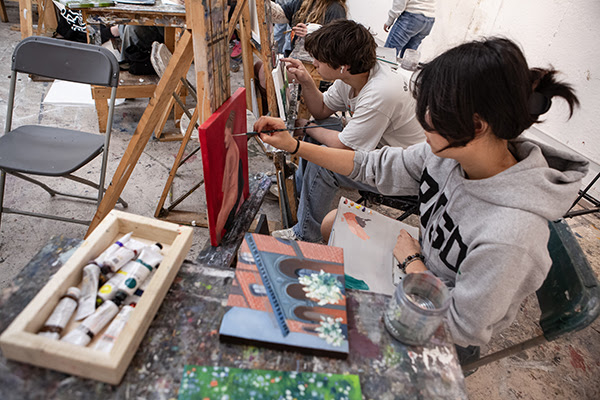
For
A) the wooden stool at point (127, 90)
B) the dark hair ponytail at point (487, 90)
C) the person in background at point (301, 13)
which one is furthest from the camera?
the person in background at point (301, 13)

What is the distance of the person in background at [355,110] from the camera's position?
1803 millimetres

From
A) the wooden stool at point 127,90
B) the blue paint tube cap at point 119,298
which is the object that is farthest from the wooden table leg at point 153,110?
the wooden stool at point 127,90

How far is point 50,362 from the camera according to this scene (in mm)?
621

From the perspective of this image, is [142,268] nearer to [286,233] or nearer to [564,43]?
[286,233]

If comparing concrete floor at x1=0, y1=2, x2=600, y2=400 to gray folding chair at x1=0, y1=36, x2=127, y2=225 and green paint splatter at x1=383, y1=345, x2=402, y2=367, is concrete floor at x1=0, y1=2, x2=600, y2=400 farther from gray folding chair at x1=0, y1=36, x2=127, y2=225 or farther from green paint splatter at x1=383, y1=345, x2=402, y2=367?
green paint splatter at x1=383, y1=345, x2=402, y2=367

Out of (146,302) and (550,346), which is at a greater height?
(146,302)

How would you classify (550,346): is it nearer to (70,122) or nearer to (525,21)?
(525,21)

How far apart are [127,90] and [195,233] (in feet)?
4.49

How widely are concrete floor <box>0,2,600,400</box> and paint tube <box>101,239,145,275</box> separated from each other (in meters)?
0.19

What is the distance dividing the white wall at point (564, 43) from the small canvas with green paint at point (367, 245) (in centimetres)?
208

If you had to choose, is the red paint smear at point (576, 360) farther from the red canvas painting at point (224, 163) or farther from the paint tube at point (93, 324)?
the paint tube at point (93, 324)

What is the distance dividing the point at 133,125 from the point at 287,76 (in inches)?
62.6

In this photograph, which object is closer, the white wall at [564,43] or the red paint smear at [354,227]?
the red paint smear at [354,227]

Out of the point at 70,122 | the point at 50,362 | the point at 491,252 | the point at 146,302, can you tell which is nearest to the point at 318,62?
the point at 491,252
